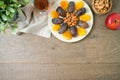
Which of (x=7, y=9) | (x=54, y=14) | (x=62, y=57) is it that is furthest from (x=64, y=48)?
(x=7, y=9)

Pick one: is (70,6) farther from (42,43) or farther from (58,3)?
(42,43)

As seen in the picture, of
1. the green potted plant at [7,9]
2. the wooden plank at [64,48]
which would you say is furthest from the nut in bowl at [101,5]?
the green potted plant at [7,9]

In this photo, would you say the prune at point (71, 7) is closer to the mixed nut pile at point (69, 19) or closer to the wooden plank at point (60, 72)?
the mixed nut pile at point (69, 19)

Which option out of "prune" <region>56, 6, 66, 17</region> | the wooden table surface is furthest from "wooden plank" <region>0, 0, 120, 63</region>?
"prune" <region>56, 6, 66, 17</region>

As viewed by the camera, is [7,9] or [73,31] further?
[73,31]

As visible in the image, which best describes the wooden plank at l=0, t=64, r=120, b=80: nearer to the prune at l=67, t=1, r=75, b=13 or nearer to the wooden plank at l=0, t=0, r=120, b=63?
the wooden plank at l=0, t=0, r=120, b=63

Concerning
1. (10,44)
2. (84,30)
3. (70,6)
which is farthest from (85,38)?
(10,44)

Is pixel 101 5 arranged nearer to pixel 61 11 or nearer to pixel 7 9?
pixel 61 11
